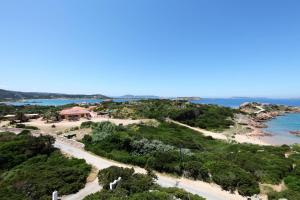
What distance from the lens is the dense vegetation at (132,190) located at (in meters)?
11.7

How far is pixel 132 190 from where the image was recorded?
42.8 feet

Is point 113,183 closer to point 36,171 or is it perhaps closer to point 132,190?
point 132,190

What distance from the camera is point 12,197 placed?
1364cm

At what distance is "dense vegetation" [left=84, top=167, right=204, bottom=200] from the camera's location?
11.7 meters

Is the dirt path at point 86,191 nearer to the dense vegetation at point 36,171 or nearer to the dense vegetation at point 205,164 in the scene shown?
the dense vegetation at point 36,171

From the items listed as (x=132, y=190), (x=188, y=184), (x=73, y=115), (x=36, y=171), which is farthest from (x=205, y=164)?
(x=73, y=115)

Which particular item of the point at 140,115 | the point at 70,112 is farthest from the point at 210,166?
the point at 70,112

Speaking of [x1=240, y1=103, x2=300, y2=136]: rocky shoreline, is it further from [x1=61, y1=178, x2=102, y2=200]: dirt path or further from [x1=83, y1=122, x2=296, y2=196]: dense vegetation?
[x1=61, y1=178, x2=102, y2=200]: dirt path

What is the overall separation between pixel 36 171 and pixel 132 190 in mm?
9063

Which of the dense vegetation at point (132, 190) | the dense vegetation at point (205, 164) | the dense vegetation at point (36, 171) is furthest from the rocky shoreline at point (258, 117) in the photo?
the dense vegetation at point (36, 171)

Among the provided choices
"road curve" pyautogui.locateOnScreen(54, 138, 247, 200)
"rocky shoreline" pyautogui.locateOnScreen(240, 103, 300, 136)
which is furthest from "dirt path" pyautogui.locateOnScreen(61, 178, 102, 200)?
"rocky shoreline" pyautogui.locateOnScreen(240, 103, 300, 136)

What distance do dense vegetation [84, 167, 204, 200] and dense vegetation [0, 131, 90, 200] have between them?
208 centimetres

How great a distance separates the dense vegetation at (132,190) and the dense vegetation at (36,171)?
2.08m

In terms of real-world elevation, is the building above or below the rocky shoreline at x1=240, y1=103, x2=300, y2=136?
above
